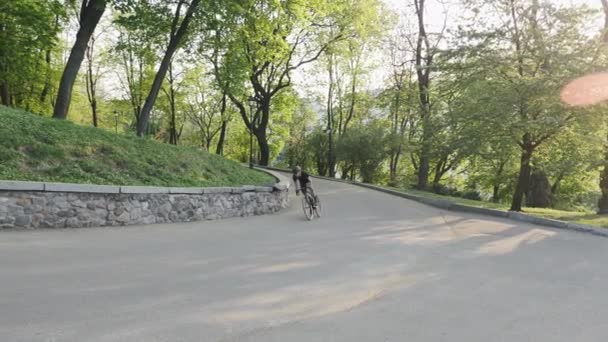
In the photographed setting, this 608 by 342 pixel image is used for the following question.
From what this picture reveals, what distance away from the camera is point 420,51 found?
88.5 feet

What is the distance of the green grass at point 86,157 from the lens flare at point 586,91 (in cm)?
1161

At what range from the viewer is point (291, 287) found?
16.5ft

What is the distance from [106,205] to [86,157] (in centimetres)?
208

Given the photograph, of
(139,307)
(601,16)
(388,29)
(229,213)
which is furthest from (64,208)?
(388,29)

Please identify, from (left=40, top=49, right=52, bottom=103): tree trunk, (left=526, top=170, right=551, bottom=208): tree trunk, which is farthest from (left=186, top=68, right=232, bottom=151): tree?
(left=526, top=170, right=551, bottom=208): tree trunk

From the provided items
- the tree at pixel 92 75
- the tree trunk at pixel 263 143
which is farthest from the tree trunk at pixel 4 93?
the tree trunk at pixel 263 143

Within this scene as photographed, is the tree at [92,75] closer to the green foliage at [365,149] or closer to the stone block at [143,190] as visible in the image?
the green foliage at [365,149]

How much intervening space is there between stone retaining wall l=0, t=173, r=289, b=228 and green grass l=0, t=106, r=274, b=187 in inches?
25.6

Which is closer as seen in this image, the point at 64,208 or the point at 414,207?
the point at 64,208

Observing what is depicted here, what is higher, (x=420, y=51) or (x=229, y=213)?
(x=420, y=51)

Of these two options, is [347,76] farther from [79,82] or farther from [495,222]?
[495,222]

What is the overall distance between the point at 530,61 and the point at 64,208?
1643cm

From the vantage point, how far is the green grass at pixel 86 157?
8.66 metres

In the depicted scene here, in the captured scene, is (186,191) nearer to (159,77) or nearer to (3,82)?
(159,77)
